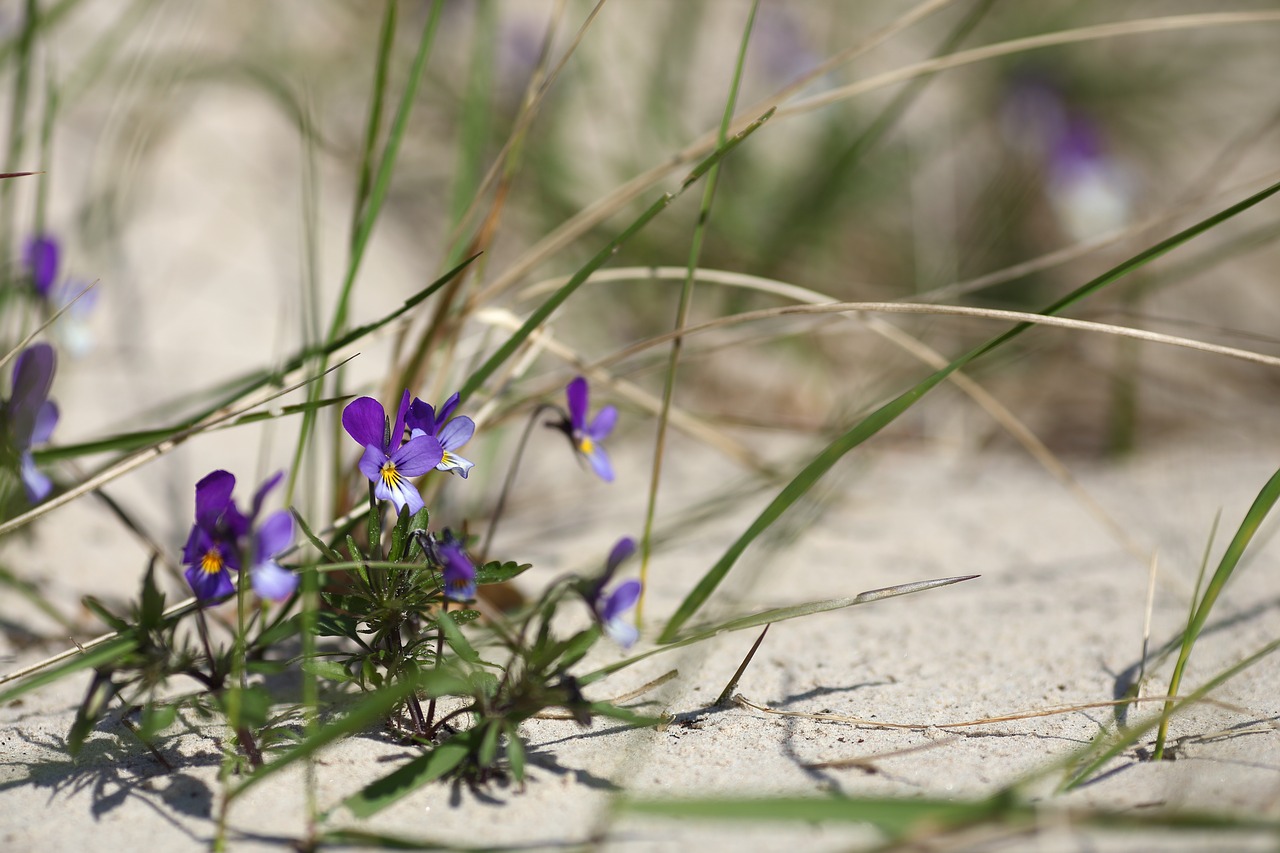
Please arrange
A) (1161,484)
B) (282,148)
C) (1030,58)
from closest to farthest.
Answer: (1161,484) < (282,148) < (1030,58)

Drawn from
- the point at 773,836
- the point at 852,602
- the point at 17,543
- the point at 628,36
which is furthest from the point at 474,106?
the point at 628,36

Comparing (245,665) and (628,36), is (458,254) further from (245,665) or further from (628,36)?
(628,36)

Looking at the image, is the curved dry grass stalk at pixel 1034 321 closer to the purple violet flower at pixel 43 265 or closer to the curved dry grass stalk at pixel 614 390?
the curved dry grass stalk at pixel 614 390

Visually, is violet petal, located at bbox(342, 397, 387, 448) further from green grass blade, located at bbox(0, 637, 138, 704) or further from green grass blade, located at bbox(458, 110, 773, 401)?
green grass blade, located at bbox(0, 637, 138, 704)

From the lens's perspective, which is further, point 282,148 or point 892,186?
point 892,186

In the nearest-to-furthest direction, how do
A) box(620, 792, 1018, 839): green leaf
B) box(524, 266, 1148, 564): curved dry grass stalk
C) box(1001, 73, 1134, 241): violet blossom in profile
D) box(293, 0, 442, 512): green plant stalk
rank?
box(620, 792, 1018, 839): green leaf → box(293, 0, 442, 512): green plant stalk → box(524, 266, 1148, 564): curved dry grass stalk → box(1001, 73, 1134, 241): violet blossom in profile

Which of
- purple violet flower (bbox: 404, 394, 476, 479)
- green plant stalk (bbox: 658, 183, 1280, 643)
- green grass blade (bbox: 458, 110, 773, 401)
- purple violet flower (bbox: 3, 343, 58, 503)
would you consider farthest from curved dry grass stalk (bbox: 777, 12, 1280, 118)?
purple violet flower (bbox: 3, 343, 58, 503)

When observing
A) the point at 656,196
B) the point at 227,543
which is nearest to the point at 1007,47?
the point at 227,543

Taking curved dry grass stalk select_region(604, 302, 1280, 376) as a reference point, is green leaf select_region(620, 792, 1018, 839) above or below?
below
